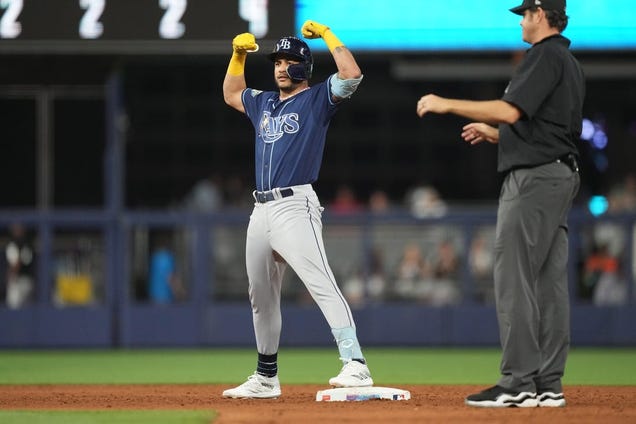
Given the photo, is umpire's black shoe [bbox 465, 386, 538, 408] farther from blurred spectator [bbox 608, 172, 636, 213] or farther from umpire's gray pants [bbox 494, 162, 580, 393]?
blurred spectator [bbox 608, 172, 636, 213]

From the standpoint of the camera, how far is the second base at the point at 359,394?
21.1 feet

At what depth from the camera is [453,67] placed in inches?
527

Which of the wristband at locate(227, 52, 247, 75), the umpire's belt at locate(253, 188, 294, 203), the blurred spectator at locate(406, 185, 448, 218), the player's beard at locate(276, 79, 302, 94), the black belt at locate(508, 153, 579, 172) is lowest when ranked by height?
the blurred spectator at locate(406, 185, 448, 218)

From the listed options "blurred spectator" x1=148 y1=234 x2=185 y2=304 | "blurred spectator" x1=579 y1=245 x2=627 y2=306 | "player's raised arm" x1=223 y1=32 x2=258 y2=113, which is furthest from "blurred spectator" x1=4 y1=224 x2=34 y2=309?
"player's raised arm" x1=223 y1=32 x2=258 y2=113

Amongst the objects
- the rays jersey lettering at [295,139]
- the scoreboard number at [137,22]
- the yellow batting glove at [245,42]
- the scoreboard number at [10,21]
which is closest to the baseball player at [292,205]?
the rays jersey lettering at [295,139]

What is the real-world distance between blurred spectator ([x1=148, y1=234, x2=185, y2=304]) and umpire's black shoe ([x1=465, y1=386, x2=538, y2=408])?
28.3ft

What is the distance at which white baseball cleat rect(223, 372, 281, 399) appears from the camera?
269 inches

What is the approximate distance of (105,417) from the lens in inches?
229

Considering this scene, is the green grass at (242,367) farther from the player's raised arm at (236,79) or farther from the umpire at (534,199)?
the player's raised arm at (236,79)

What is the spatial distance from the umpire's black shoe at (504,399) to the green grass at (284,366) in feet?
9.27

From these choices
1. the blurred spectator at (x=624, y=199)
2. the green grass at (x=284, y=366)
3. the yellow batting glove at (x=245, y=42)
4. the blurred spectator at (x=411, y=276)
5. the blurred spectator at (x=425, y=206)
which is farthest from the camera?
the blurred spectator at (x=624, y=199)

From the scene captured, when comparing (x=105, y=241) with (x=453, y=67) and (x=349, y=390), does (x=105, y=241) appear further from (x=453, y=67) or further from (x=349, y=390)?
(x=349, y=390)

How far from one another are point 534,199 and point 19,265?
374 inches

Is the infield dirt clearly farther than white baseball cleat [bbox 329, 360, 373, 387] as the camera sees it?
Result: No
